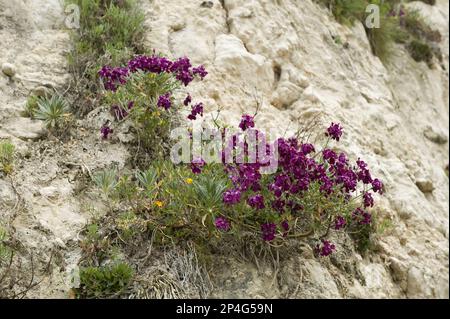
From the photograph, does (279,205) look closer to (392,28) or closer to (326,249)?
(326,249)


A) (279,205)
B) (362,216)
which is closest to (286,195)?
(279,205)

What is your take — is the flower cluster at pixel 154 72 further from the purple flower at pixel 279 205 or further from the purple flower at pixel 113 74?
the purple flower at pixel 279 205

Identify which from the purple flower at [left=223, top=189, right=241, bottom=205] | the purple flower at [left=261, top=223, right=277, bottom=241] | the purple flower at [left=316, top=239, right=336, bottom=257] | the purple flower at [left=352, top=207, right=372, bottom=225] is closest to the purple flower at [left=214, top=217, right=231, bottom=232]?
the purple flower at [left=223, top=189, right=241, bottom=205]

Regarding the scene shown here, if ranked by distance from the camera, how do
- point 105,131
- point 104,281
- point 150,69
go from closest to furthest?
1. point 104,281
2. point 150,69
3. point 105,131

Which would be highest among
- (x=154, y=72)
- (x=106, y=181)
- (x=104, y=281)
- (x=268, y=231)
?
(x=154, y=72)

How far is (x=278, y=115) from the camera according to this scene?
19.2 ft

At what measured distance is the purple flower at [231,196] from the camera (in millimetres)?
3736

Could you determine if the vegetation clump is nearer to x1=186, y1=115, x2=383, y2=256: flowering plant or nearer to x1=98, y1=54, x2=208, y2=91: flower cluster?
x1=98, y1=54, x2=208, y2=91: flower cluster

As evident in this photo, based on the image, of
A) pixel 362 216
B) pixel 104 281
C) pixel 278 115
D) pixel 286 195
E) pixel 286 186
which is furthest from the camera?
pixel 278 115

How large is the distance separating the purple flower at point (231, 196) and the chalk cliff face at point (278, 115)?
0.62 metres

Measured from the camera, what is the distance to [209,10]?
6367 mm

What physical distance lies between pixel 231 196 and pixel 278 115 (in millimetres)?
2314

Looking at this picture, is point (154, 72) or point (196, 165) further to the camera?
point (154, 72)

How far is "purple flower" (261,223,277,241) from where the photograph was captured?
3.96 metres
